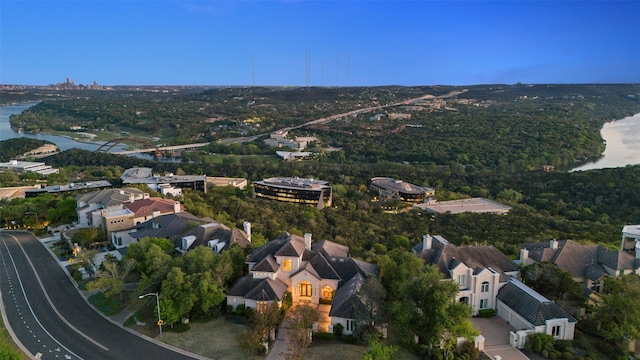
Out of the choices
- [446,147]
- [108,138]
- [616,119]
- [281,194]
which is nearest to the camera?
[281,194]

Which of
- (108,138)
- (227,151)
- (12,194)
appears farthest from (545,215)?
(108,138)

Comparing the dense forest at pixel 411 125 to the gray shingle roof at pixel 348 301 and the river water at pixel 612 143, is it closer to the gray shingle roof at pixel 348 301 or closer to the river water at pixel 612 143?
the river water at pixel 612 143

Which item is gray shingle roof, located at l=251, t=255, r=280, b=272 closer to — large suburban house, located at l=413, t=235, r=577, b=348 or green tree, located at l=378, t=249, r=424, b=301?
green tree, located at l=378, t=249, r=424, b=301

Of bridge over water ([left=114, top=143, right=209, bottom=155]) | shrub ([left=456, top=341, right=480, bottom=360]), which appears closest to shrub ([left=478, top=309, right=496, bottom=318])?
shrub ([left=456, top=341, right=480, bottom=360])

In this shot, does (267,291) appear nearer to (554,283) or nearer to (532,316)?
(532,316)

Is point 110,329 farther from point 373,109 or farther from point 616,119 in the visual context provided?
point 616,119

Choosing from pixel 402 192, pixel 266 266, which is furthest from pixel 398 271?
pixel 402 192
